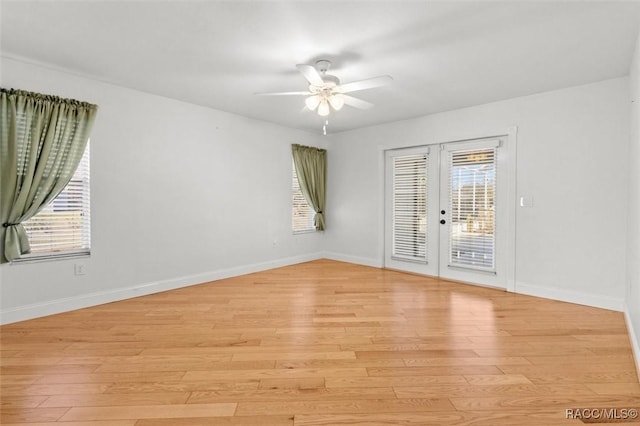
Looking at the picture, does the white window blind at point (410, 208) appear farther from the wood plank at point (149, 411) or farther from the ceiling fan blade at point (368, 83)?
the wood plank at point (149, 411)

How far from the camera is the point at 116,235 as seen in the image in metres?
3.89

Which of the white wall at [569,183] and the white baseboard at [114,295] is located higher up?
the white wall at [569,183]

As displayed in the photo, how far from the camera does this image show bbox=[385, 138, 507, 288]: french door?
4535 mm

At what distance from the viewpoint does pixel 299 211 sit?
249 inches

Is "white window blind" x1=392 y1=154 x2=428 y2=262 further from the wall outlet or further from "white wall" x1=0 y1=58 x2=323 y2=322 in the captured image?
the wall outlet

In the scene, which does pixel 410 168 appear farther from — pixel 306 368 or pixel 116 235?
pixel 116 235

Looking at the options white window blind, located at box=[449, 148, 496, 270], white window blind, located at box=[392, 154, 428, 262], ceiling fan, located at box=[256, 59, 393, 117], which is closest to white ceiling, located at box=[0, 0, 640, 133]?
ceiling fan, located at box=[256, 59, 393, 117]

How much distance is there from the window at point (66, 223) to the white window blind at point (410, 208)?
4653 mm

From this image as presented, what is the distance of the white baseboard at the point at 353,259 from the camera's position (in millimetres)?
5964

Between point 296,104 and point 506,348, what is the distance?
12.8ft

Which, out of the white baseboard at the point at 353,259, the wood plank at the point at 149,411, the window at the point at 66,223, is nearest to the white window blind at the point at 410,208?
the white baseboard at the point at 353,259

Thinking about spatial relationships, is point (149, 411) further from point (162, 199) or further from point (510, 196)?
point (510, 196)

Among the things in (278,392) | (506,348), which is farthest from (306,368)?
(506,348)

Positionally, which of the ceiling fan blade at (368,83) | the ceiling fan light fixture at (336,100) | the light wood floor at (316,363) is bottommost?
the light wood floor at (316,363)
